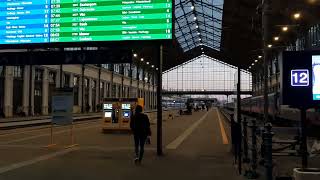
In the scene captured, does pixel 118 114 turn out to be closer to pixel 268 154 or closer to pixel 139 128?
pixel 139 128

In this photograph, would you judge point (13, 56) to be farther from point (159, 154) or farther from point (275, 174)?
point (275, 174)

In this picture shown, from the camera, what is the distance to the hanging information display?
31.3ft

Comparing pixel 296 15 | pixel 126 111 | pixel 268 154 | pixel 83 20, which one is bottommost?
pixel 268 154

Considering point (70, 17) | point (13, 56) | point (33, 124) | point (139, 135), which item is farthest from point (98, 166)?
point (33, 124)

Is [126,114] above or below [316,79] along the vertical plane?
Answer: below

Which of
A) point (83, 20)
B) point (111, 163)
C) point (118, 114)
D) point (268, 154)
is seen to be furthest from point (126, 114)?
point (268, 154)

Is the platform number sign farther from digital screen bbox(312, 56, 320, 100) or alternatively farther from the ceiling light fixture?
the ceiling light fixture

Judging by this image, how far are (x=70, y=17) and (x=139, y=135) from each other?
480cm

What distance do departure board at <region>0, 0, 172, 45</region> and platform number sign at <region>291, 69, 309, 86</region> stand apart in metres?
6.38

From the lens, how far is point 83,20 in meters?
16.1

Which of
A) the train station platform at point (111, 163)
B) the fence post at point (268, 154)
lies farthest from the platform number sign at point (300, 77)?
the train station platform at point (111, 163)

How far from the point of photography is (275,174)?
11656 mm

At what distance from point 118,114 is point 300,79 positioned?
19.4 metres

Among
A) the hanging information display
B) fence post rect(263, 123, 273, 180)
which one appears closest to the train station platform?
the hanging information display
